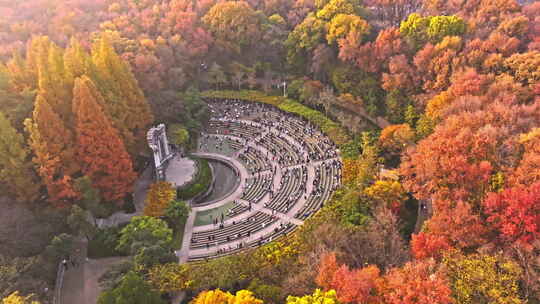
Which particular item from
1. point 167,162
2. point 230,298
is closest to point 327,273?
point 230,298

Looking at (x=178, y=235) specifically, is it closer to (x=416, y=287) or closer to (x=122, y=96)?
(x=122, y=96)

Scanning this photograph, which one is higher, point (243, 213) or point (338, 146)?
point (338, 146)

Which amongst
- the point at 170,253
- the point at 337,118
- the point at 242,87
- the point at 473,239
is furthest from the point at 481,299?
the point at 242,87

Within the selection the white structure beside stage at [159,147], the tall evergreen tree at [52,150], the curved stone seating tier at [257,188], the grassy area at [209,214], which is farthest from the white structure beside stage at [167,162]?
the tall evergreen tree at [52,150]

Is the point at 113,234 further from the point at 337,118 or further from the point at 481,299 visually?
the point at 337,118

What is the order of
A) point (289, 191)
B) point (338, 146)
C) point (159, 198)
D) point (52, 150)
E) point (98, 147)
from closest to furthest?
point (52, 150)
point (98, 147)
point (159, 198)
point (289, 191)
point (338, 146)

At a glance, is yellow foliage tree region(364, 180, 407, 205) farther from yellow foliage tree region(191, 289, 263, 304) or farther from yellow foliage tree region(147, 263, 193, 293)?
yellow foliage tree region(147, 263, 193, 293)
